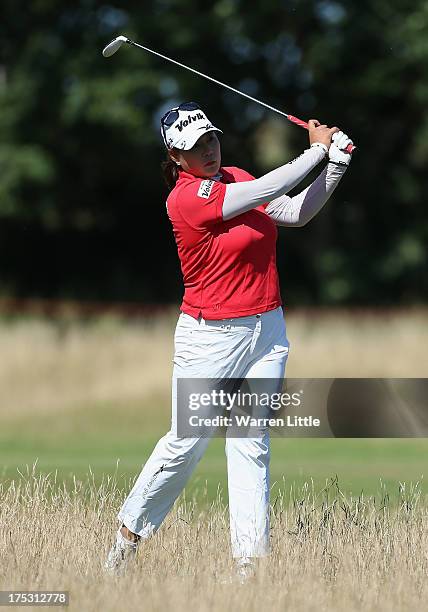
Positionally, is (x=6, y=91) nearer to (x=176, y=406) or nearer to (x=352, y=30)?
(x=352, y=30)

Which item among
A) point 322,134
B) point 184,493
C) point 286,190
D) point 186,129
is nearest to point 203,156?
point 186,129

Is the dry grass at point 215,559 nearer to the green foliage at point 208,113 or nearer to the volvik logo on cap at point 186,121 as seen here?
the volvik logo on cap at point 186,121

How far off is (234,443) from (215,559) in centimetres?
57

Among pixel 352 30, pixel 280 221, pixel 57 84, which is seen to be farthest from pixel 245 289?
pixel 352 30

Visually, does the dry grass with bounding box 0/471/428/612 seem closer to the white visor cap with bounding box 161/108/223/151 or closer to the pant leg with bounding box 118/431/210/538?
the pant leg with bounding box 118/431/210/538

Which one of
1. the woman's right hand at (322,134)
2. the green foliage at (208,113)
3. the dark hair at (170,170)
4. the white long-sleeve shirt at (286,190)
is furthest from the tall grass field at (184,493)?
the green foliage at (208,113)

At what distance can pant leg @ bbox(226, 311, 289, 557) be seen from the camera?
6055 millimetres

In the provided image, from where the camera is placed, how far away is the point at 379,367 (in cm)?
2041

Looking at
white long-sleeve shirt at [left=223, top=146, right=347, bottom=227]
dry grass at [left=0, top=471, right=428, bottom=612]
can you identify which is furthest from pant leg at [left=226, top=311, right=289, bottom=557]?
white long-sleeve shirt at [left=223, top=146, right=347, bottom=227]

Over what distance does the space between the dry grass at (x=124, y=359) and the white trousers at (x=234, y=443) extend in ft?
39.1

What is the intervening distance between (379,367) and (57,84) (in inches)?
371

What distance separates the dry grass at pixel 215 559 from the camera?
17.7 feet

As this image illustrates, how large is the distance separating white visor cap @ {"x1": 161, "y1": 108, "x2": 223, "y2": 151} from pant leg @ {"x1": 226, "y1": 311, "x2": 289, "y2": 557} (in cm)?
92

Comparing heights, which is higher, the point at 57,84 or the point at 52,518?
the point at 57,84
